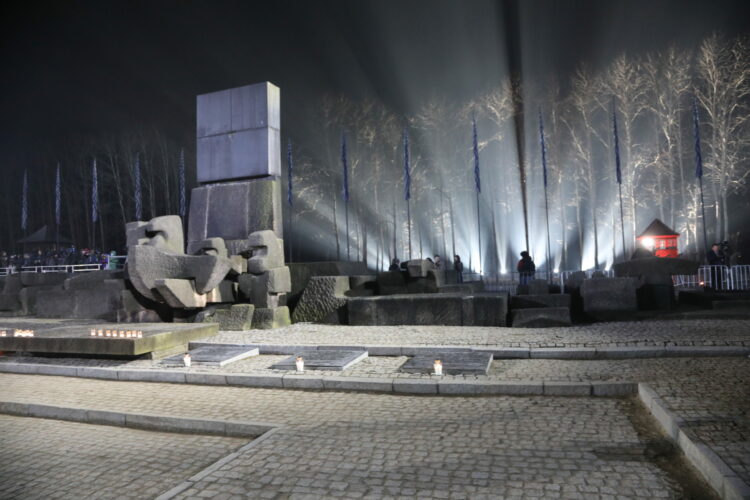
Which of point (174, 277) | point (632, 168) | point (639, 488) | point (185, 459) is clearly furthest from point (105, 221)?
point (639, 488)

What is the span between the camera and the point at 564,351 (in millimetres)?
6832

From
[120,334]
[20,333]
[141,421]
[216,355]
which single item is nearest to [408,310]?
[216,355]

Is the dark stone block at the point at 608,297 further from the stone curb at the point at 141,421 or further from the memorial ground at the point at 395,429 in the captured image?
the stone curb at the point at 141,421

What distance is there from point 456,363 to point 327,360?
70.2 inches

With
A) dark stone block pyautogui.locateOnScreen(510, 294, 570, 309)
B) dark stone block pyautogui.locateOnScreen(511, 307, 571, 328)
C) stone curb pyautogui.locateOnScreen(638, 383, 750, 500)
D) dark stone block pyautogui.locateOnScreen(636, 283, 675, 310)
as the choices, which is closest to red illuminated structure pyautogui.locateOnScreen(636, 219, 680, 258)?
dark stone block pyautogui.locateOnScreen(636, 283, 675, 310)

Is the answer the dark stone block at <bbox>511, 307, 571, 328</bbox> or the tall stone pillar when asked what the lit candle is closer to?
the dark stone block at <bbox>511, 307, 571, 328</bbox>

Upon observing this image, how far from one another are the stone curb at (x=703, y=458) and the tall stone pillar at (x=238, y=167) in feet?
30.3

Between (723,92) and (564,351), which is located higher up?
(723,92)

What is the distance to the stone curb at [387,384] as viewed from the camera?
5.16m

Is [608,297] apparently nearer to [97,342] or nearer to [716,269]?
[716,269]

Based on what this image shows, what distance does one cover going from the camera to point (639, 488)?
2.99 m

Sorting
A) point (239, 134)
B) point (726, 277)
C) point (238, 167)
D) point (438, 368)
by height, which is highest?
point (239, 134)

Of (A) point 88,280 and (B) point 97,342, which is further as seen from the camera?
(A) point 88,280

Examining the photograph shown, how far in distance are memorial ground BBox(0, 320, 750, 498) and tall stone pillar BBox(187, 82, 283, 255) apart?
5341mm
